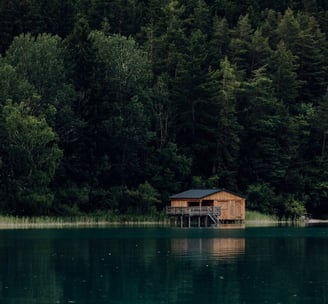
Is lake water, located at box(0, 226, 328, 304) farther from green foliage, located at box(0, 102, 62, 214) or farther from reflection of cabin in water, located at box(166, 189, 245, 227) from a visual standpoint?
reflection of cabin in water, located at box(166, 189, 245, 227)

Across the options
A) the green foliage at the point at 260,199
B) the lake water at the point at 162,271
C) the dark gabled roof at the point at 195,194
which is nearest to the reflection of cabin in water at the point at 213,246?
the lake water at the point at 162,271

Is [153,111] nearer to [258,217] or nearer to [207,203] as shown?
[207,203]

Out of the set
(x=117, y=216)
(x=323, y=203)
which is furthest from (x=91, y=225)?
(x=323, y=203)

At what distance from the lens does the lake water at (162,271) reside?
105ft

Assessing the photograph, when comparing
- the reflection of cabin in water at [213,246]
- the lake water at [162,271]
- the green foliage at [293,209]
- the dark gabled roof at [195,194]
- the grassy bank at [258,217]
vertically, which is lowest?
the lake water at [162,271]

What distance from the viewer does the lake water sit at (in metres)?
31.9

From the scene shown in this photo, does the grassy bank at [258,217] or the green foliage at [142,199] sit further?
the grassy bank at [258,217]

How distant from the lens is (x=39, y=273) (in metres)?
38.8

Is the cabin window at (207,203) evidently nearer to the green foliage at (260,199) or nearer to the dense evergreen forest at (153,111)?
the dense evergreen forest at (153,111)

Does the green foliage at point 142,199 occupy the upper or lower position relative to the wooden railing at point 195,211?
upper

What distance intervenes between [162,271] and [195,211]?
50.5 meters

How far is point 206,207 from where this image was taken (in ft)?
298

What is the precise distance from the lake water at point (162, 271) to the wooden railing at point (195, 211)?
91.2 feet

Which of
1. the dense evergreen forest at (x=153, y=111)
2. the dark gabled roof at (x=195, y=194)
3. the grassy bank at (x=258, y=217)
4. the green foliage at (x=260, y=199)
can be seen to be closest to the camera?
the dense evergreen forest at (x=153, y=111)
